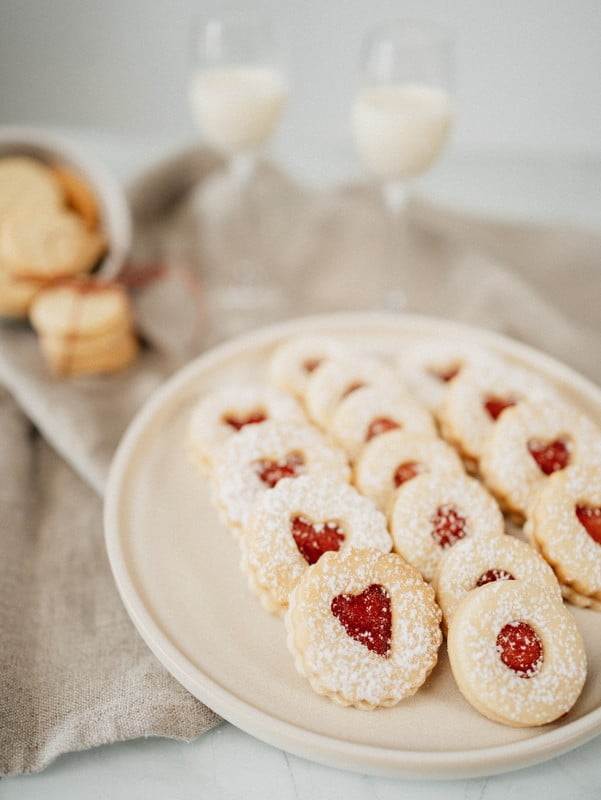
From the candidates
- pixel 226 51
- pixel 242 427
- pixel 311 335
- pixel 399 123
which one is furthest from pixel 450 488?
pixel 226 51

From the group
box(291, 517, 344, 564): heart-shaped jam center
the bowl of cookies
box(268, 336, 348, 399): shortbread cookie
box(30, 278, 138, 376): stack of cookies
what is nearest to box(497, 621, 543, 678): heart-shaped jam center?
box(291, 517, 344, 564): heart-shaped jam center

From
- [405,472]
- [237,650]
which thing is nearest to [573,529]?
[405,472]

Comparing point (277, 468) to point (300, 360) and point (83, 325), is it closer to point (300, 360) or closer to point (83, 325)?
point (300, 360)

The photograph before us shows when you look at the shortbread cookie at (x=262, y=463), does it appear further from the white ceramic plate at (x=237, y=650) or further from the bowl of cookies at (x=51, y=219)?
the bowl of cookies at (x=51, y=219)

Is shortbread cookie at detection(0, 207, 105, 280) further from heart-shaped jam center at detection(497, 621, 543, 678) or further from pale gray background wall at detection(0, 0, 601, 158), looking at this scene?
heart-shaped jam center at detection(497, 621, 543, 678)

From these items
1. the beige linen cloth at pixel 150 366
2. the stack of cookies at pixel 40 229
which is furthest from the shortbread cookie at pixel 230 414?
the stack of cookies at pixel 40 229

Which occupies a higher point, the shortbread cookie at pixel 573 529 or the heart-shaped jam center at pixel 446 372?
the shortbread cookie at pixel 573 529
